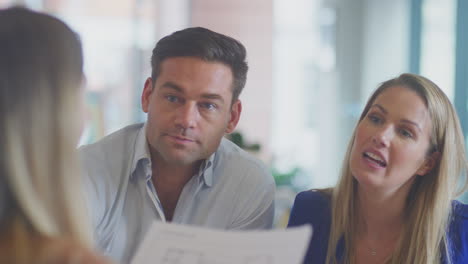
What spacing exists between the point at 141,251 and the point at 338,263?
0.77 meters

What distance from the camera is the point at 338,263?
186 centimetres

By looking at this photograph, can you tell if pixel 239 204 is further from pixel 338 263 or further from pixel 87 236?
pixel 87 236

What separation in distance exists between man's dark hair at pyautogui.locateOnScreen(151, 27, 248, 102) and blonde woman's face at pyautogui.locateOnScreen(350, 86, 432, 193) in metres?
0.44

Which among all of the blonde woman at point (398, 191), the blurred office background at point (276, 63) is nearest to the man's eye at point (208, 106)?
the blonde woman at point (398, 191)

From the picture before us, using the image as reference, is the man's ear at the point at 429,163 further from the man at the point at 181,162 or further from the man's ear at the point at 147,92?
the man's ear at the point at 147,92

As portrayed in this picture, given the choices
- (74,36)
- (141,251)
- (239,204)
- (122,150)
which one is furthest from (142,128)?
(74,36)

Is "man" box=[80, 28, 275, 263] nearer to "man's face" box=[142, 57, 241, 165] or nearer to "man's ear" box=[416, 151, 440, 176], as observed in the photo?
"man's face" box=[142, 57, 241, 165]

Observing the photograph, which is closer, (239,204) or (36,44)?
(36,44)

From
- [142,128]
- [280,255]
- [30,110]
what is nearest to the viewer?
[30,110]

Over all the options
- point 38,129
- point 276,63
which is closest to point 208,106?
point 38,129

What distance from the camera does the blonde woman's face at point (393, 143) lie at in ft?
5.89

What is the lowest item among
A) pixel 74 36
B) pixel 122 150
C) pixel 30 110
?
pixel 122 150

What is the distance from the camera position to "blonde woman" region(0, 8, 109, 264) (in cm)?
88

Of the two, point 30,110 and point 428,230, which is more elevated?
point 30,110
